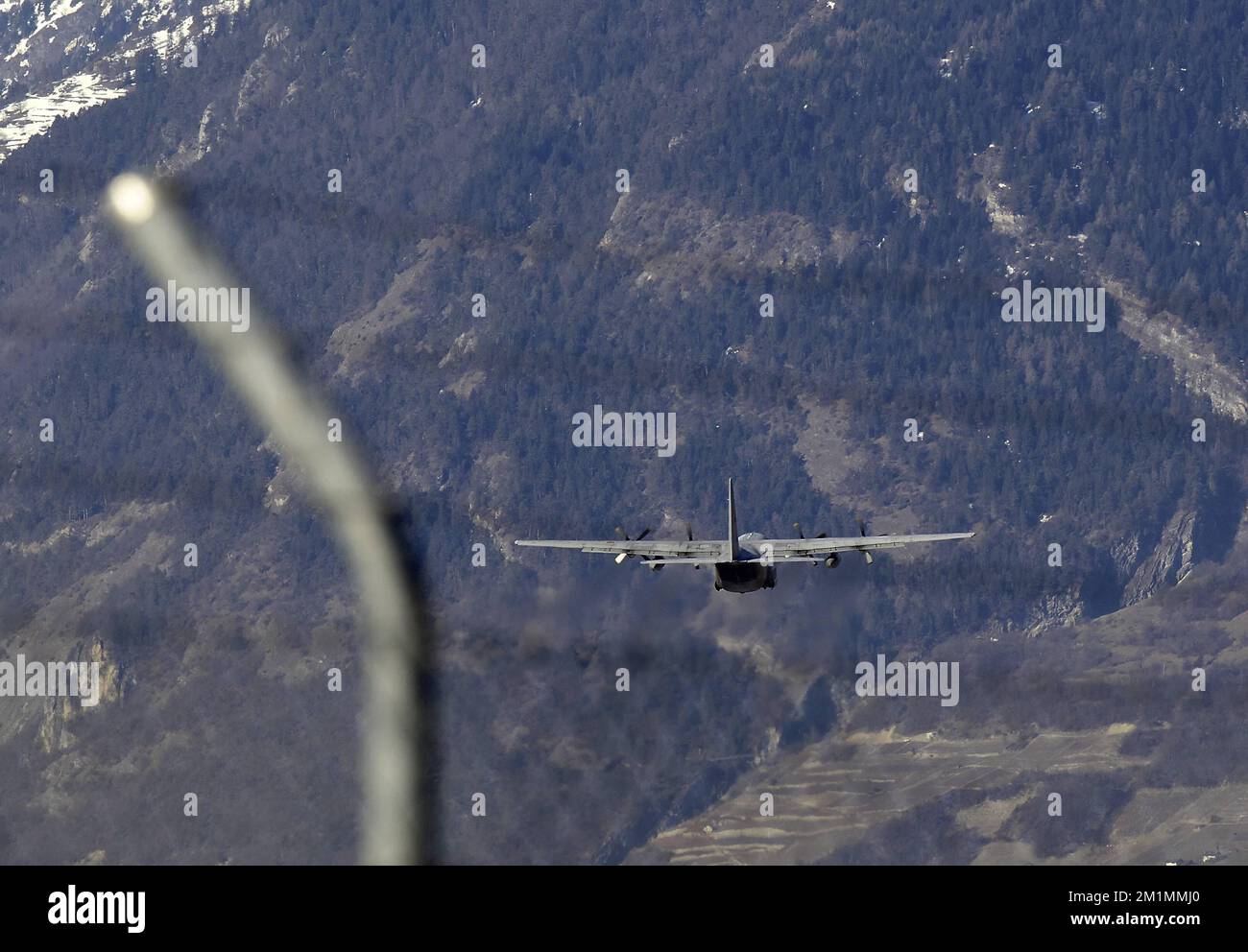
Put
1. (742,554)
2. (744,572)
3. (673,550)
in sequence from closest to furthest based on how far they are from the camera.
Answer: (744,572) < (742,554) < (673,550)

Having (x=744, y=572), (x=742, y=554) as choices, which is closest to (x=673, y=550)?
(x=742, y=554)

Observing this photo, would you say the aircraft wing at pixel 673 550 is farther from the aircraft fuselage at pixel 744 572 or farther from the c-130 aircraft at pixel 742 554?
the aircraft fuselage at pixel 744 572

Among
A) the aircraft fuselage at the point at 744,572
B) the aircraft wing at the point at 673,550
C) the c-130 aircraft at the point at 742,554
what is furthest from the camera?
the aircraft wing at the point at 673,550

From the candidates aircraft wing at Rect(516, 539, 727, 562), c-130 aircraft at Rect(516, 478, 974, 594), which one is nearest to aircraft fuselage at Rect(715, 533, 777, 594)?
c-130 aircraft at Rect(516, 478, 974, 594)

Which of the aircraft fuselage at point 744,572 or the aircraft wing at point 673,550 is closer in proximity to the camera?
the aircraft fuselage at point 744,572

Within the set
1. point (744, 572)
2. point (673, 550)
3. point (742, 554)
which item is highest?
point (673, 550)

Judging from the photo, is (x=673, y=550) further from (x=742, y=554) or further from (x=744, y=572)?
(x=744, y=572)

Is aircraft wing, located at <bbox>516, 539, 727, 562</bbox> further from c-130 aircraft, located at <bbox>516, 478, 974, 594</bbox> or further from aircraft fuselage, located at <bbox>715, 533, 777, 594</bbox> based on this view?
aircraft fuselage, located at <bbox>715, 533, 777, 594</bbox>

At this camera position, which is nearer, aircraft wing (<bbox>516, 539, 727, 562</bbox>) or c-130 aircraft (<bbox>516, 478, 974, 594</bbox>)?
c-130 aircraft (<bbox>516, 478, 974, 594</bbox>)

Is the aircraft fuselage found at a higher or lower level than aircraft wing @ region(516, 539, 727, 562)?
lower

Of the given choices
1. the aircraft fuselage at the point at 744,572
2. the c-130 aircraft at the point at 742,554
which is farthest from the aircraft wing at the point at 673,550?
the aircraft fuselage at the point at 744,572
